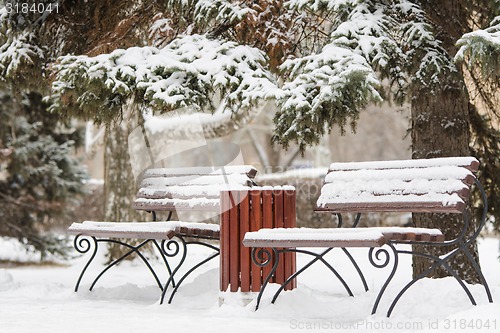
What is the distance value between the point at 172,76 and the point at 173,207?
3.69 ft

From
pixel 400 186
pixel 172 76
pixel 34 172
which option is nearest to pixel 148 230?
pixel 172 76

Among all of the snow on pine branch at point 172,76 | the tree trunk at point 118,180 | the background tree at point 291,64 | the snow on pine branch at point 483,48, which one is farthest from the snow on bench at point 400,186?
the tree trunk at point 118,180

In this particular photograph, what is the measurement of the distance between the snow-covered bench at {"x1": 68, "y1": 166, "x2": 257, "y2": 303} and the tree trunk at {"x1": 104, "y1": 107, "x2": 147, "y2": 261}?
294 cm

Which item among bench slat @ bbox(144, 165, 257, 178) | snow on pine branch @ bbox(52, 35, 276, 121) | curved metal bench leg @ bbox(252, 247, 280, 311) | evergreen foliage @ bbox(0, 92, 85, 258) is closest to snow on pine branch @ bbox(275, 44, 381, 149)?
snow on pine branch @ bbox(52, 35, 276, 121)

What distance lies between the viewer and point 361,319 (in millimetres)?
5035

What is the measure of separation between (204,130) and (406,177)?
8343 millimetres

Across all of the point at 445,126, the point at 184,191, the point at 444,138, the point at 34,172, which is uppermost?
the point at 445,126

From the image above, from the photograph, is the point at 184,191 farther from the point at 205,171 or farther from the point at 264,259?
the point at 264,259

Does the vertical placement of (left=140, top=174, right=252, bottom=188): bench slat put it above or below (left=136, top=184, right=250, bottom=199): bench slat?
above

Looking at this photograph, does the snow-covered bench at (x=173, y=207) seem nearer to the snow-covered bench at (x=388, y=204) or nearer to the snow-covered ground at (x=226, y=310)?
the snow-covered ground at (x=226, y=310)

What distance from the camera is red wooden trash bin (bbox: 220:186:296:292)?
5.52 metres

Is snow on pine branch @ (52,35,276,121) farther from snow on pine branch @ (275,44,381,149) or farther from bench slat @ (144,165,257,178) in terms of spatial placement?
bench slat @ (144,165,257,178)

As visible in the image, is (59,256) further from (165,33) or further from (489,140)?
(489,140)

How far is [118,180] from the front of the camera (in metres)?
10.1
